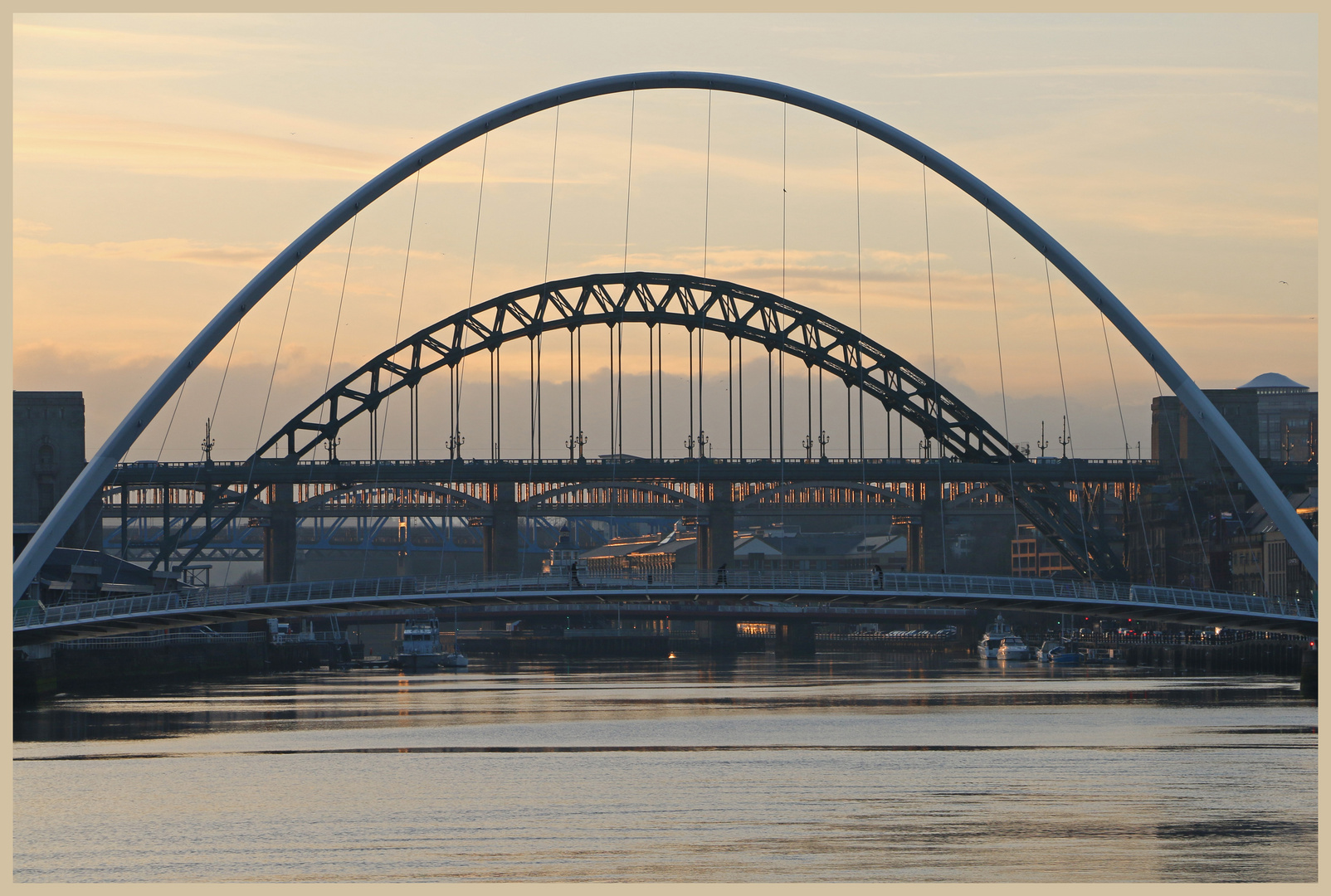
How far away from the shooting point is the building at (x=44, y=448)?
117250 millimetres

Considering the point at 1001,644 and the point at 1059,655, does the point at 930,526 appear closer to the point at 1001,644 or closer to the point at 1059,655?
the point at 1001,644

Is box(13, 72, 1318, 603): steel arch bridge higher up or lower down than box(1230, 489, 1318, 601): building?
higher up

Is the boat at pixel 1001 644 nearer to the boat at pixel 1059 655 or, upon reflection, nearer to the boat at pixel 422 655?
the boat at pixel 1059 655

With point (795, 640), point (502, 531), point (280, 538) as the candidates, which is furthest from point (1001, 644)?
point (280, 538)

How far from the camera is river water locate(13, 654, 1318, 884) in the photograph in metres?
30.1

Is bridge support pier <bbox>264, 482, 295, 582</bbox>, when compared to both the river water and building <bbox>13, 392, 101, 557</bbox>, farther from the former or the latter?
the river water

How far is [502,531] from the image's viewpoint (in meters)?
120

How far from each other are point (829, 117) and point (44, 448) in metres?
73.6

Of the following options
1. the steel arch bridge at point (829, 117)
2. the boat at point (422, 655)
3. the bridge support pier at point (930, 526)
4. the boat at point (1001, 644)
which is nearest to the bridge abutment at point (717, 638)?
the boat at point (1001, 644)

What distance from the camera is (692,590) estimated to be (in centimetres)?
5956

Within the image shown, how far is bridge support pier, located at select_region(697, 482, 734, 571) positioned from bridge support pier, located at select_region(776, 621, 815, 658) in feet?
43.8

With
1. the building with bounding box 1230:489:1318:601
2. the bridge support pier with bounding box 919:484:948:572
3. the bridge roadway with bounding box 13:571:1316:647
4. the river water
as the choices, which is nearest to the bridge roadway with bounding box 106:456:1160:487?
the bridge support pier with bounding box 919:484:948:572

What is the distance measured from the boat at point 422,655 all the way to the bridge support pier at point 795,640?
2981 cm

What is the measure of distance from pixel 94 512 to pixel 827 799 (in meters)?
74.2
